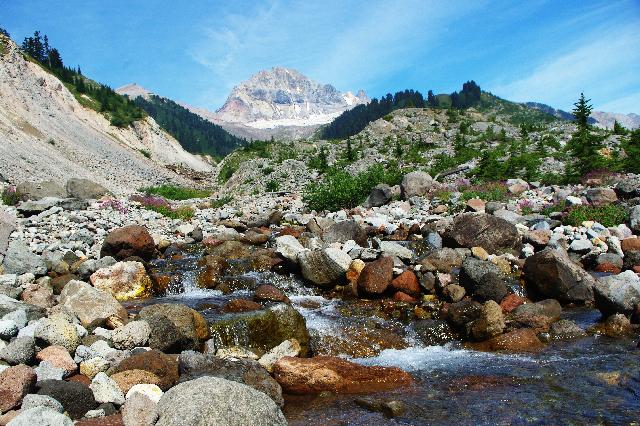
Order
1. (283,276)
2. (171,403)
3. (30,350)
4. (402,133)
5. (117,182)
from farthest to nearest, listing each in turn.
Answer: (402,133), (117,182), (283,276), (30,350), (171,403)

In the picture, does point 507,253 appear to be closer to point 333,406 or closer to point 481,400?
point 481,400

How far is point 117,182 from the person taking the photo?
44062 millimetres

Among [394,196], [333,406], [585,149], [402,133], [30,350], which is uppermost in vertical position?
[402,133]

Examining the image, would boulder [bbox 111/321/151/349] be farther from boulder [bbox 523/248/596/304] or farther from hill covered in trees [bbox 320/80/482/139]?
hill covered in trees [bbox 320/80/482/139]

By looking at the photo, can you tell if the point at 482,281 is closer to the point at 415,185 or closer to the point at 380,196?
the point at 380,196

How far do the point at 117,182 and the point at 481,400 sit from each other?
143 ft

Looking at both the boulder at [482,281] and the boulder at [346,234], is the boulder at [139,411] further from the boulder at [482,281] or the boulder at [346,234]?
the boulder at [346,234]

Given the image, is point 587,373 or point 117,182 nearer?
point 587,373

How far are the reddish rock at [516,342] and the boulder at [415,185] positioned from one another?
17693 mm

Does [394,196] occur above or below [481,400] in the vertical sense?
above

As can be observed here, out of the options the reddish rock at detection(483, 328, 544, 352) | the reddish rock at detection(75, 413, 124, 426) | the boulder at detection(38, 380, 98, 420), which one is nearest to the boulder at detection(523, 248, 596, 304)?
the reddish rock at detection(483, 328, 544, 352)

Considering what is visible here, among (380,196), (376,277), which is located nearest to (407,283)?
(376,277)

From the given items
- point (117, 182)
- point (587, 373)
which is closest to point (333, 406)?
point (587, 373)

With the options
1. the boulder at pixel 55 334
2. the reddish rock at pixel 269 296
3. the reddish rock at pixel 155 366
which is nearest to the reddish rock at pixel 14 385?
the reddish rock at pixel 155 366
